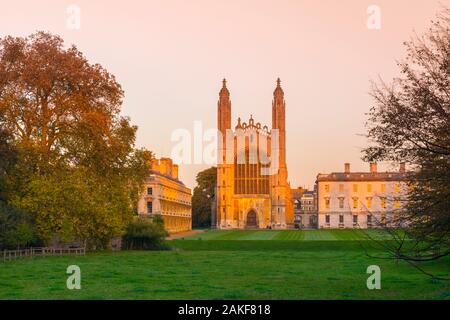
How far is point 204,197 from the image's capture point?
123250 millimetres

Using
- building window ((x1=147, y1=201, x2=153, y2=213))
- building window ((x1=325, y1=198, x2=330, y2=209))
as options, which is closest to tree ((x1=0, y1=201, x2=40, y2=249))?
building window ((x1=147, y1=201, x2=153, y2=213))

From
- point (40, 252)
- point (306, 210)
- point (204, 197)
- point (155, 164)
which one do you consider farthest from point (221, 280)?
point (306, 210)

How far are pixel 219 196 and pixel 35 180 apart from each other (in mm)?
73843

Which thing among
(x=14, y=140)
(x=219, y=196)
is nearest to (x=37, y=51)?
(x=14, y=140)

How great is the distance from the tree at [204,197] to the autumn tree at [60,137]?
80789 mm

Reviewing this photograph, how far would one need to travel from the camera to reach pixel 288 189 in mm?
112625

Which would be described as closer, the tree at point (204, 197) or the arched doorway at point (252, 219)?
the arched doorway at point (252, 219)

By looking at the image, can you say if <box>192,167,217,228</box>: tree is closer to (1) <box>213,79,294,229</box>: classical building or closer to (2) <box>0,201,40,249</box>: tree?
(1) <box>213,79,294,229</box>: classical building

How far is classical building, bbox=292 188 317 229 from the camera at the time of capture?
13505 centimetres

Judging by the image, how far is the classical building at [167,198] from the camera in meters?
82.6

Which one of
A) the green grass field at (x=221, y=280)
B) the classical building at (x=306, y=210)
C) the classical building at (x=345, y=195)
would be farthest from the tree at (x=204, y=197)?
the green grass field at (x=221, y=280)

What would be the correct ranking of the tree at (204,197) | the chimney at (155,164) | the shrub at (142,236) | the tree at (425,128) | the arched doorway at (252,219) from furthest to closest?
1. the tree at (204,197)
2. the arched doorway at (252,219)
3. the chimney at (155,164)
4. the shrub at (142,236)
5. the tree at (425,128)

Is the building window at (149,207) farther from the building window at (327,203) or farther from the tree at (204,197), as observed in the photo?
the building window at (327,203)
